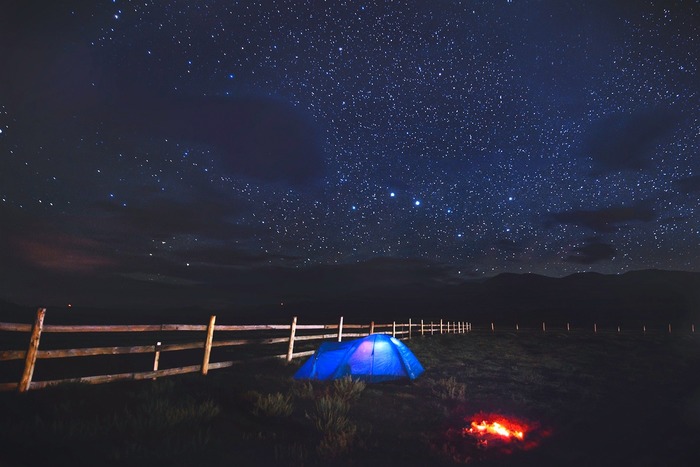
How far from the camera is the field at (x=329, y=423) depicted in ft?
14.8

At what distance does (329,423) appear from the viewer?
6.00 metres

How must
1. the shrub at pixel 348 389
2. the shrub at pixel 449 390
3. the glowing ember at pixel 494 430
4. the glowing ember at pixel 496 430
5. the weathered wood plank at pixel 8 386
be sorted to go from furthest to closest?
the shrub at pixel 449 390 < the shrub at pixel 348 389 < the glowing ember at pixel 494 430 < the glowing ember at pixel 496 430 < the weathered wood plank at pixel 8 386

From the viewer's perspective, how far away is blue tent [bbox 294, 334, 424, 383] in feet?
32.5

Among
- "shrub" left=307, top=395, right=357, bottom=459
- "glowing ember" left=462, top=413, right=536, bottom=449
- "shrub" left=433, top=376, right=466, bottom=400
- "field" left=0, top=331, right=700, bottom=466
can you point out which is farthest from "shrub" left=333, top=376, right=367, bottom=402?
"glowing ember" left=462, top=413, right=536, bottom=449

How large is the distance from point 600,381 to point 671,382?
2.55m

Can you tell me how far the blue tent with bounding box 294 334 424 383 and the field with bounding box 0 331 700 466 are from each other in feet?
1.31

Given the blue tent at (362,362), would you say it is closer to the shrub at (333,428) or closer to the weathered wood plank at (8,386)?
the shrub at (333,428)

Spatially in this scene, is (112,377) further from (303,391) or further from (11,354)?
(303,391)

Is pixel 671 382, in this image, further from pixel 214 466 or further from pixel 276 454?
pixel 214 466

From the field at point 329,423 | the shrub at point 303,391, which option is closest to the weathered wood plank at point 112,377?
the field at point 329,423

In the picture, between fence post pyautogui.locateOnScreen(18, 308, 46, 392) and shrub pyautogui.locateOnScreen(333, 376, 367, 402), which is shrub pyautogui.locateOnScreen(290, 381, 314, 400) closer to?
shrub pyautogui.locateOnScreen(333, 376, 367, 402)

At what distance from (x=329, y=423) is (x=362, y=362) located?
413cm

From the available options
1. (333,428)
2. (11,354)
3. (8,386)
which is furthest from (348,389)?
(11,354)

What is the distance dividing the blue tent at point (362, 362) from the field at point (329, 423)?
40 cm
